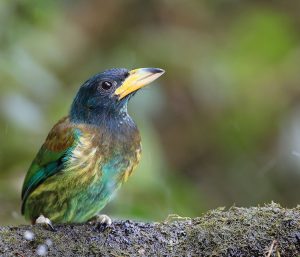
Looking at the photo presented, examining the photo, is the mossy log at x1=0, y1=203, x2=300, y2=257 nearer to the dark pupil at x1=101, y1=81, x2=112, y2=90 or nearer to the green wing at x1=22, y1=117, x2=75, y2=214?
the green wing at x1=22, y1=117, x2=75, y2=214

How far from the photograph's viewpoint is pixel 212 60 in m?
6.64

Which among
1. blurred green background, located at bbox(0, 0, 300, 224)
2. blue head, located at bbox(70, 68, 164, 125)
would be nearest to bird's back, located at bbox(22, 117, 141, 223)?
blue head, located at bbox(70, 68, 164, 125)

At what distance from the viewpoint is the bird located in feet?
13.6

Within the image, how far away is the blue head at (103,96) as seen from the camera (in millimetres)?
4535

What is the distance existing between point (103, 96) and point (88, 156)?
510 mm

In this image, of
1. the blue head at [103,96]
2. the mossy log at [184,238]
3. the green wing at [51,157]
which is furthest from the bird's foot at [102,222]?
the blue head at [103,96]

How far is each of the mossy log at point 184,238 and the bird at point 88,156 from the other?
1.20 ft

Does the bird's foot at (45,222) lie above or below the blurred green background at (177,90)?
below

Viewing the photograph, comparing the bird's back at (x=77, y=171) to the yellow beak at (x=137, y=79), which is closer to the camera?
the bird's back at (x=77, y=171)

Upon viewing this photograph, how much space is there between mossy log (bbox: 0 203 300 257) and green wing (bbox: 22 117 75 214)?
0.69 meters

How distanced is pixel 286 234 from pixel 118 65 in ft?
10.6

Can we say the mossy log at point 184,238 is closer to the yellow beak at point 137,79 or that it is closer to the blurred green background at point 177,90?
the yellow beak at point 137,79

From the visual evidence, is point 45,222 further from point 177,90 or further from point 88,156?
point 177,90

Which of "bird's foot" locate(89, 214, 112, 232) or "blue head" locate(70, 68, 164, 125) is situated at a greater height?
"blue head" locate(70, 68, 164, 125)
